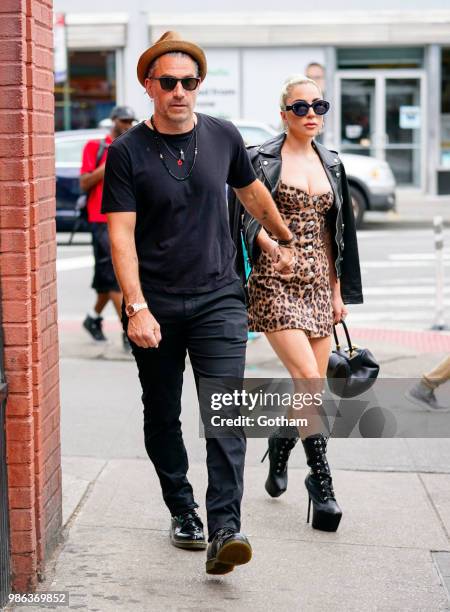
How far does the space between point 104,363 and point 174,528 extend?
417cm

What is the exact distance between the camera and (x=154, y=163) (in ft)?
14.3

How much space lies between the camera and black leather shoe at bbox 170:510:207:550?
471cm

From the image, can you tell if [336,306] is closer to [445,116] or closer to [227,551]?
[227,551]

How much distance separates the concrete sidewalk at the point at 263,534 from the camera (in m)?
4.27

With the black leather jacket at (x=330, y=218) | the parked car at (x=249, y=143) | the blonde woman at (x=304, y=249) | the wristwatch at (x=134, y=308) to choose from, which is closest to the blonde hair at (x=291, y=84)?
the blonde woman at (x=304, y=249)

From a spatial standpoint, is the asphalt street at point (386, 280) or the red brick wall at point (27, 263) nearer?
the red brick wall at point (27, 263)

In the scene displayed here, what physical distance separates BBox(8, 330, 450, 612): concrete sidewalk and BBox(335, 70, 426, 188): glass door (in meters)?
18.3

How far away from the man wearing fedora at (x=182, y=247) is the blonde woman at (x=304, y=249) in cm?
53

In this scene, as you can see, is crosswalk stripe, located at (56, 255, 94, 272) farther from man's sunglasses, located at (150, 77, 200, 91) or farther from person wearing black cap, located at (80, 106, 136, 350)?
man's sunglasses, located at (150, 77, 200, 91)

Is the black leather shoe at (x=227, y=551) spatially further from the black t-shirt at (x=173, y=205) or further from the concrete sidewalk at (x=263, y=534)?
the black t-shirt at (x=173, y=205)

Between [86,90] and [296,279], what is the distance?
20.8m

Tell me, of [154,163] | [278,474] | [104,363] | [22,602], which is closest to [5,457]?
[22,602]

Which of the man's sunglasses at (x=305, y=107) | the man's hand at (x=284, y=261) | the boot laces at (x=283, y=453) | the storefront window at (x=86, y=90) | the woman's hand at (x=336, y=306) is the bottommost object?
the boot laces at (x=283, y=453)

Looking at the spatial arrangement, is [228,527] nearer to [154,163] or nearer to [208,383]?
[208,383]
